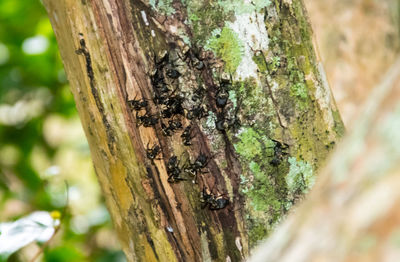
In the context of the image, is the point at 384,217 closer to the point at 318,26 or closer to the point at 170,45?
the point at 170,45

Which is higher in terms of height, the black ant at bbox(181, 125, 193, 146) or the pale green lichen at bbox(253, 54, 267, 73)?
the pale green lichen at bbox(253, 54, 267, 73)

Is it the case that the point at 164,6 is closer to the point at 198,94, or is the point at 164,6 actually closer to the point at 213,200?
the point at 198,94

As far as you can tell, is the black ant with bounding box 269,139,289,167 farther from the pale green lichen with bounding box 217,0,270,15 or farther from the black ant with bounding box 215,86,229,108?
the pale green lichen with bounding box 217,0,270,15

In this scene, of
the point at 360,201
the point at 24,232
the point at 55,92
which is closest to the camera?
the point at 360,201

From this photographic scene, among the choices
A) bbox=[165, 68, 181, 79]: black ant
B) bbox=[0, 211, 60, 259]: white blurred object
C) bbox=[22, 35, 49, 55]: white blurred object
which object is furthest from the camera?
bbox=[22, 35, 49, 55]: white blurred object

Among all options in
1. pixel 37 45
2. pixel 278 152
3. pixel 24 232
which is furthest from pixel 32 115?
pixel 278 152

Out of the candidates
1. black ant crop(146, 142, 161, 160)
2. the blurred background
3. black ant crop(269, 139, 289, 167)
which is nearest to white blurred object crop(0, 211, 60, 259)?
the blurred background

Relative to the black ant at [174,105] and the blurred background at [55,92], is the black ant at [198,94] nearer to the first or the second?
the black ant at [174,105]

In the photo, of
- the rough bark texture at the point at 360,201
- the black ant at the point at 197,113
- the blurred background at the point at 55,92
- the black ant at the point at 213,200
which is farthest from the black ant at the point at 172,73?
the blurred background at the point at 55,92
